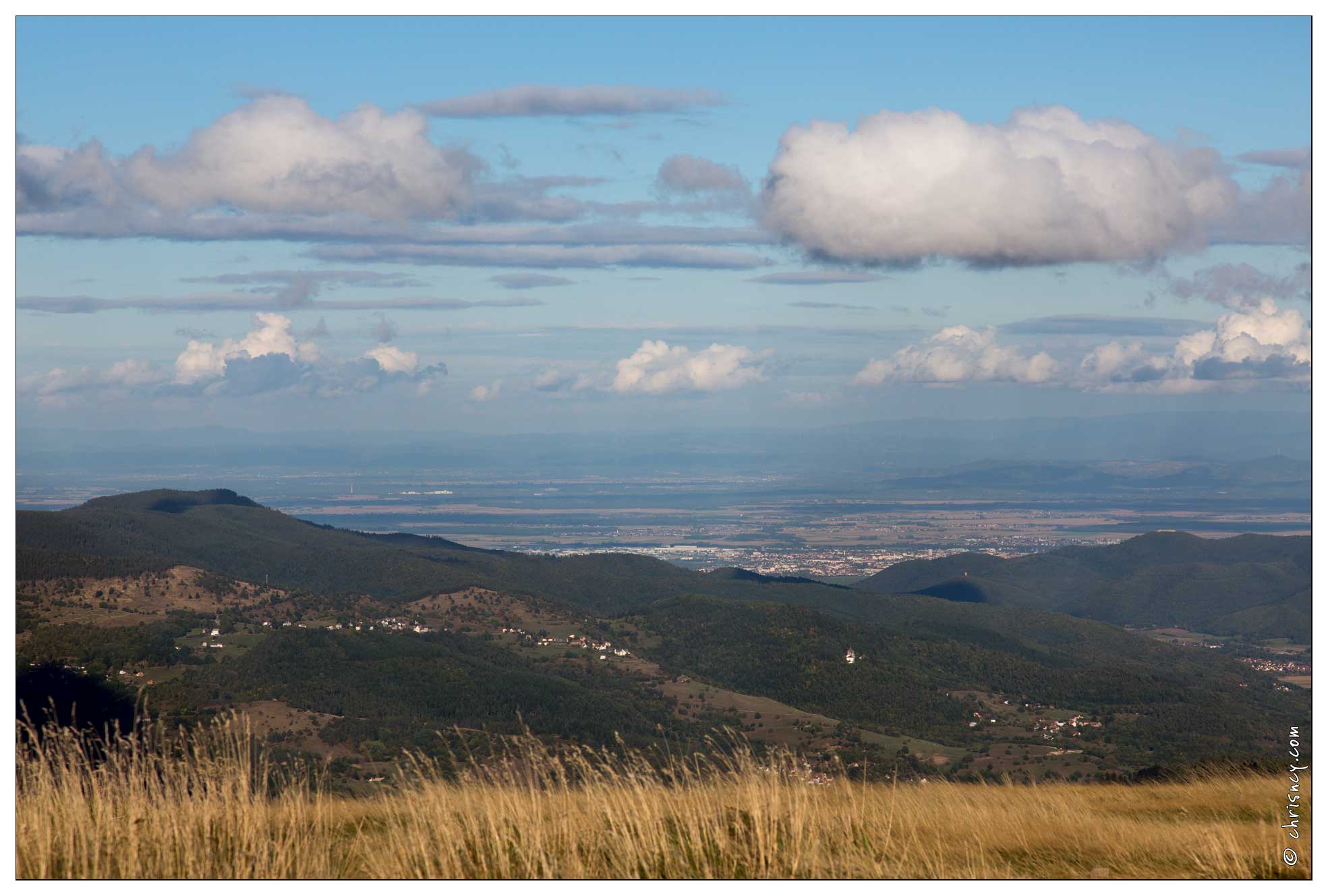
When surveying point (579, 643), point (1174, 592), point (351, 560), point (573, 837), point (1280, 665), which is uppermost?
point (573, 837)

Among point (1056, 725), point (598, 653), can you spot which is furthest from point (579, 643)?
point (1056, 725)

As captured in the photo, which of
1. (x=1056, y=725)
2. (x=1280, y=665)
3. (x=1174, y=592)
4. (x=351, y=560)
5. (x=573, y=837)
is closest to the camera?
(x=573, y=837)

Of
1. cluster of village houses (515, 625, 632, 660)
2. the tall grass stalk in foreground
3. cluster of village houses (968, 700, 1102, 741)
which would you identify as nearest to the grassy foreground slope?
cluster of village houses (968, 700, 1102, 741)

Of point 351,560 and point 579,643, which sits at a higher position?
point 351,560

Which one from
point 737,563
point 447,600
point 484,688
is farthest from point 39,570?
point 737,563

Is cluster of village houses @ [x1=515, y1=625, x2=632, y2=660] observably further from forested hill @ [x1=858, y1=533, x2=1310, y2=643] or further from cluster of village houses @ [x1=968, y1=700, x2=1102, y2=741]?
forested hill @ [x1=858, y1=533, x2=1310, y2=643]

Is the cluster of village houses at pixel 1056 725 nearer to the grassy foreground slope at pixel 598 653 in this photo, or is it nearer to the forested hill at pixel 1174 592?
the grassy foreground slope at pixel 598 653

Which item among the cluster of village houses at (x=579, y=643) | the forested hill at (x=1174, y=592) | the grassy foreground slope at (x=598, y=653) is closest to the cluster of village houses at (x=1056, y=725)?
the grassy foreground slope at (x=598, y=653)

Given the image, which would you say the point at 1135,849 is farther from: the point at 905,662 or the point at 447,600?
the point at 447,600

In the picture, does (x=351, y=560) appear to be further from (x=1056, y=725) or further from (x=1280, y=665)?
(x=1280, y=665)
